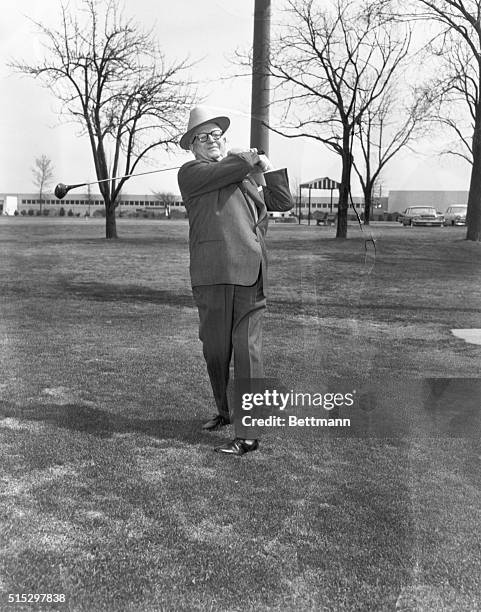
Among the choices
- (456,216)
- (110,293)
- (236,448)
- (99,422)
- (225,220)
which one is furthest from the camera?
(110,293)

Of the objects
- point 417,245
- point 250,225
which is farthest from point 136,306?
point 250,225

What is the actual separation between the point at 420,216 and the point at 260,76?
1694 mm

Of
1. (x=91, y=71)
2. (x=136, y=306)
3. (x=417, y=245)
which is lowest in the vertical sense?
(x=136, y=306)

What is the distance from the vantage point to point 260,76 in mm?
3910

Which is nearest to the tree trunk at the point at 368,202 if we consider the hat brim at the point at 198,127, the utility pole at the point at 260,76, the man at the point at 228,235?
the utility pole at the point at 260,76

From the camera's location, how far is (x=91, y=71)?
827 centimetres

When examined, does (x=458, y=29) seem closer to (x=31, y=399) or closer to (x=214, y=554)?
(x=31, y=399)

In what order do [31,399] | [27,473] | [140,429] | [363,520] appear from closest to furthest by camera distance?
[363,520] → [27,473] → [140,429] → [31,399]

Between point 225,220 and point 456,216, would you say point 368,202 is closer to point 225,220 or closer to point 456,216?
point 225,220

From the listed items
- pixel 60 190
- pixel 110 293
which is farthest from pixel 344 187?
pixel 110 293

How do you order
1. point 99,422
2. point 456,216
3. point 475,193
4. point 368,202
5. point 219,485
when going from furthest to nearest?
point 456,216 < point 475,193 < point 368,202 < point 99,422 < point 219,485

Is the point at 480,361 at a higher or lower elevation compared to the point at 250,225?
lower

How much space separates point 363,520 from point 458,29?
18.5 feet

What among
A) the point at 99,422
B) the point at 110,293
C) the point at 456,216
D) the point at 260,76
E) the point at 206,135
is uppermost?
the point at 260,76
